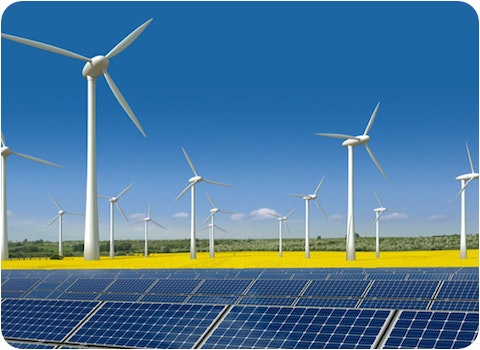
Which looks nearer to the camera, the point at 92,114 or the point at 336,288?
the point at 336,288

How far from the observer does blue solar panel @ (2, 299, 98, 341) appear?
17.7 meters

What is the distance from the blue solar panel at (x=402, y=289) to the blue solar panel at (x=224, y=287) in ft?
16.9

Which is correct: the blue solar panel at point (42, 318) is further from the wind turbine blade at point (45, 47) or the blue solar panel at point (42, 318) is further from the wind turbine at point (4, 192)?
the wind turbine at point (4, 192)

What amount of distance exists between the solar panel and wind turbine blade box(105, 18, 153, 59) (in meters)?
26.5

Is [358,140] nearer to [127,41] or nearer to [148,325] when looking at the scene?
[127,41]

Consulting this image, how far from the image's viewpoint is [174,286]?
78.5 ft

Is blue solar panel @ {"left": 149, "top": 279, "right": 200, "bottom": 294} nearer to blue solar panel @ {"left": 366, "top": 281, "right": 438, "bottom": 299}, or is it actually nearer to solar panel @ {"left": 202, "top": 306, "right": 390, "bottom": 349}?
solar panel @ {"left": 202, "top": 306, "right": 390, "bottom": 349}

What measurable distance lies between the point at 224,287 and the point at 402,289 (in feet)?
23.5

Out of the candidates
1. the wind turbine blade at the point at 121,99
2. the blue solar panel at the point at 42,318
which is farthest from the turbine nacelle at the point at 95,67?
the blue solar panel at the point at 42,318

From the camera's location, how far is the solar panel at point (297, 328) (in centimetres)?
1441

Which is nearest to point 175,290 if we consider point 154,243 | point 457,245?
point 457,245

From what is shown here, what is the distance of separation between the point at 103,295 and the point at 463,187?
51379 millimetres

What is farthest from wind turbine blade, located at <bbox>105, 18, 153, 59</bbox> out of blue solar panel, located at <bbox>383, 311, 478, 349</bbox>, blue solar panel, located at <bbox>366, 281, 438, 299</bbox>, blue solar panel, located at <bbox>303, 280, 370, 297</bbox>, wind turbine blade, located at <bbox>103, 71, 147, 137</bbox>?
blue solar panel, located at <bbox>383, 311, 478, 349</bbox>

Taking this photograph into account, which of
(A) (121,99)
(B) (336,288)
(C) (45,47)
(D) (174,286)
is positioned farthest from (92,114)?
(B) (336,288)
